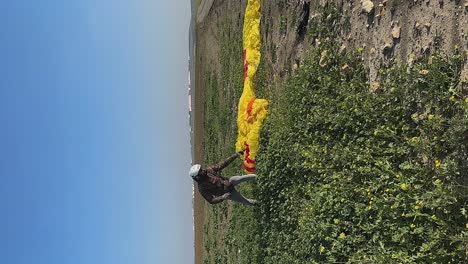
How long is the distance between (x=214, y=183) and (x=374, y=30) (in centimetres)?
547

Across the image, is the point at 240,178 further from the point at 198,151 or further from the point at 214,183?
the point at 198,151

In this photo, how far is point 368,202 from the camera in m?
6.84

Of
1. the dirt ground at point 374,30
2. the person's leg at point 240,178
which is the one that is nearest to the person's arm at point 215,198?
the person's leg at point 240,178

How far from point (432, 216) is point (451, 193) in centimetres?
39

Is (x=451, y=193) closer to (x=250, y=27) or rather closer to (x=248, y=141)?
(x=248, y=141)

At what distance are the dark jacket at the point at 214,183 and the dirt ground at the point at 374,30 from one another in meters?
2.55

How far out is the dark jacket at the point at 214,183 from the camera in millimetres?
11156

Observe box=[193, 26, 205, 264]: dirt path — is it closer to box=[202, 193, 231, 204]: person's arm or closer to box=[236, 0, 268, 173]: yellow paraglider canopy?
box=[236, 0, 268, 173]: yellow paraglider canopy

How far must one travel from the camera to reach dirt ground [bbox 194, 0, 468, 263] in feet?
19.8

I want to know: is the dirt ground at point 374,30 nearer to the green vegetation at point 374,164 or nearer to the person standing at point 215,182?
the green vegetation at point 374,164

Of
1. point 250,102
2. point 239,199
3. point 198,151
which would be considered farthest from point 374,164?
point 198,151

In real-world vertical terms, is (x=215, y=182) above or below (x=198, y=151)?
above

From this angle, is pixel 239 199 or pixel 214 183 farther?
pixel 239 199

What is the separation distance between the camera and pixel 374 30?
763cm
